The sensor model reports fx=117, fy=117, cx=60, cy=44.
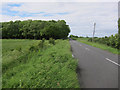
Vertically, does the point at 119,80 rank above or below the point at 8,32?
below

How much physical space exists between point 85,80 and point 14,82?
118 inches

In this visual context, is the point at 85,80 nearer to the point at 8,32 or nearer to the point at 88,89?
the point at 88,89

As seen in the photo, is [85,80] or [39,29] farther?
[39,29]

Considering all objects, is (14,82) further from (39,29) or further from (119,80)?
(39,29)

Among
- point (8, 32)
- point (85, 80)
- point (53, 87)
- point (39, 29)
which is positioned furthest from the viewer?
point (39, 29)

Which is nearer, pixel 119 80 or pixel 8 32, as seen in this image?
pixel 119 80

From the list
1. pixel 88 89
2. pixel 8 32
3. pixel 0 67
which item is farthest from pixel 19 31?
pixel 88 89

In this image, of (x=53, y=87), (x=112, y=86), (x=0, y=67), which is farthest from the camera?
(x=0, y=67)

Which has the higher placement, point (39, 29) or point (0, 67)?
point (39, 29)

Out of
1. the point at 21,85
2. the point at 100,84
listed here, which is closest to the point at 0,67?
the point at 21,85

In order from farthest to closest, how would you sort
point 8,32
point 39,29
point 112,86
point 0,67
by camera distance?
point 39,29 → point 8,32 → point 0,67 → point 112,86

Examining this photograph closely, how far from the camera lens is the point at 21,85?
4414 millimetres

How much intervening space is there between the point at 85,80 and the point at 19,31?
239ft

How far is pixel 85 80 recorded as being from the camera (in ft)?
16.9
